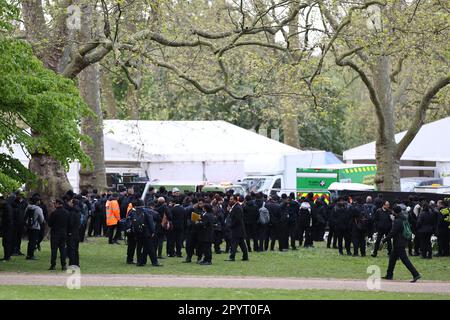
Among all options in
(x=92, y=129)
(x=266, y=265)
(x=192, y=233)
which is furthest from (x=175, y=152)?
(x=266, y=265)

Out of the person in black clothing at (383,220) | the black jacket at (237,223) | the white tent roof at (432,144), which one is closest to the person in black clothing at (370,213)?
the person in black clothing at (383,220)

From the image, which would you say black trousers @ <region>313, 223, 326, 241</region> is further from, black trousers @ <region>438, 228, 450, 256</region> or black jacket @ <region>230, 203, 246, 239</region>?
black jacket @ <region>230, 203, 246, 239</region>

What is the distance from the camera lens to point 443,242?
2853 cm

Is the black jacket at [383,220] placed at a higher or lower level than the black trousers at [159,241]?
higher

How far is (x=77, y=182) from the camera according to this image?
39562 millimetres

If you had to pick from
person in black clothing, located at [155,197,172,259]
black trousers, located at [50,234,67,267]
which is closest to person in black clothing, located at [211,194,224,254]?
person in black clothing, located at [155,197,172,259]

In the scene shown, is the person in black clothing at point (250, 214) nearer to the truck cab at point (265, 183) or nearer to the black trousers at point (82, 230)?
the black trousers at point (82, 230)

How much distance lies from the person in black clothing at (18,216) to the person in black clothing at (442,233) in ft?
39.8

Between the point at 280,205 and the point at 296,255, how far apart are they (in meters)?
1.84

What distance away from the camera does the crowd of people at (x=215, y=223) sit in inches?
902

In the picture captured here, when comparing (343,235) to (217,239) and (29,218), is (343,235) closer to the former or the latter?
(217,239)

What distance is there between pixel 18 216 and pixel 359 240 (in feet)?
33.3

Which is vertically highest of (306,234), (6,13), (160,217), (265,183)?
(6,13)

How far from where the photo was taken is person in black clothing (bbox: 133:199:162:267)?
23.6 m
